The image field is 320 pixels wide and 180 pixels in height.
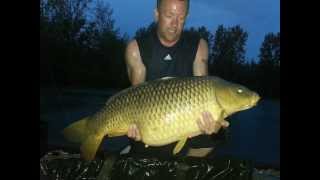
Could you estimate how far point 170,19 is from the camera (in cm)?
212

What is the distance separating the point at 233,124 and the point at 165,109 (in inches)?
130

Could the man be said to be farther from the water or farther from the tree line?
the water

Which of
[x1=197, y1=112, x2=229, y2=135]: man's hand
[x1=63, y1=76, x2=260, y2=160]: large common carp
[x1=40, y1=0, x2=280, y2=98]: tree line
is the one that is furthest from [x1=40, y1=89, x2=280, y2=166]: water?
[x1=197, y1=112, x2=229, y2=135]: man's hand

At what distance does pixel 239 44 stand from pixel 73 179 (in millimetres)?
1544

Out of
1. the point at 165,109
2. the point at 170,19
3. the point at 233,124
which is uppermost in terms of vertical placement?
the point at 170,19

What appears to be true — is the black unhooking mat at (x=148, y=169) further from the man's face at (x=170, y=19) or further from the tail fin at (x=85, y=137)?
the man's face at (x=170, y=19)

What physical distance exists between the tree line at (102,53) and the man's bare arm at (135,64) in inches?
6.6

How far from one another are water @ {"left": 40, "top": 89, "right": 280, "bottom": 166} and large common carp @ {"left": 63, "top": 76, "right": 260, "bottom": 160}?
67.6 inches

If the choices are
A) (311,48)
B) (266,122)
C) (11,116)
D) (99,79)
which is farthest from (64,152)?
(266,122)

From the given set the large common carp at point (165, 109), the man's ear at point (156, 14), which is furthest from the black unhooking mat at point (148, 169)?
the man's ear at point (156, 14)

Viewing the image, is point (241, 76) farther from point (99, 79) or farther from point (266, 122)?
point (266, 122)

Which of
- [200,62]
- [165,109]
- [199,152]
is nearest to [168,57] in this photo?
[200,62]

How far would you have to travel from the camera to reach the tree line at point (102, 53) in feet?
9.55

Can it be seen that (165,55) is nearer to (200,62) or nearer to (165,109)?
(200,62)
